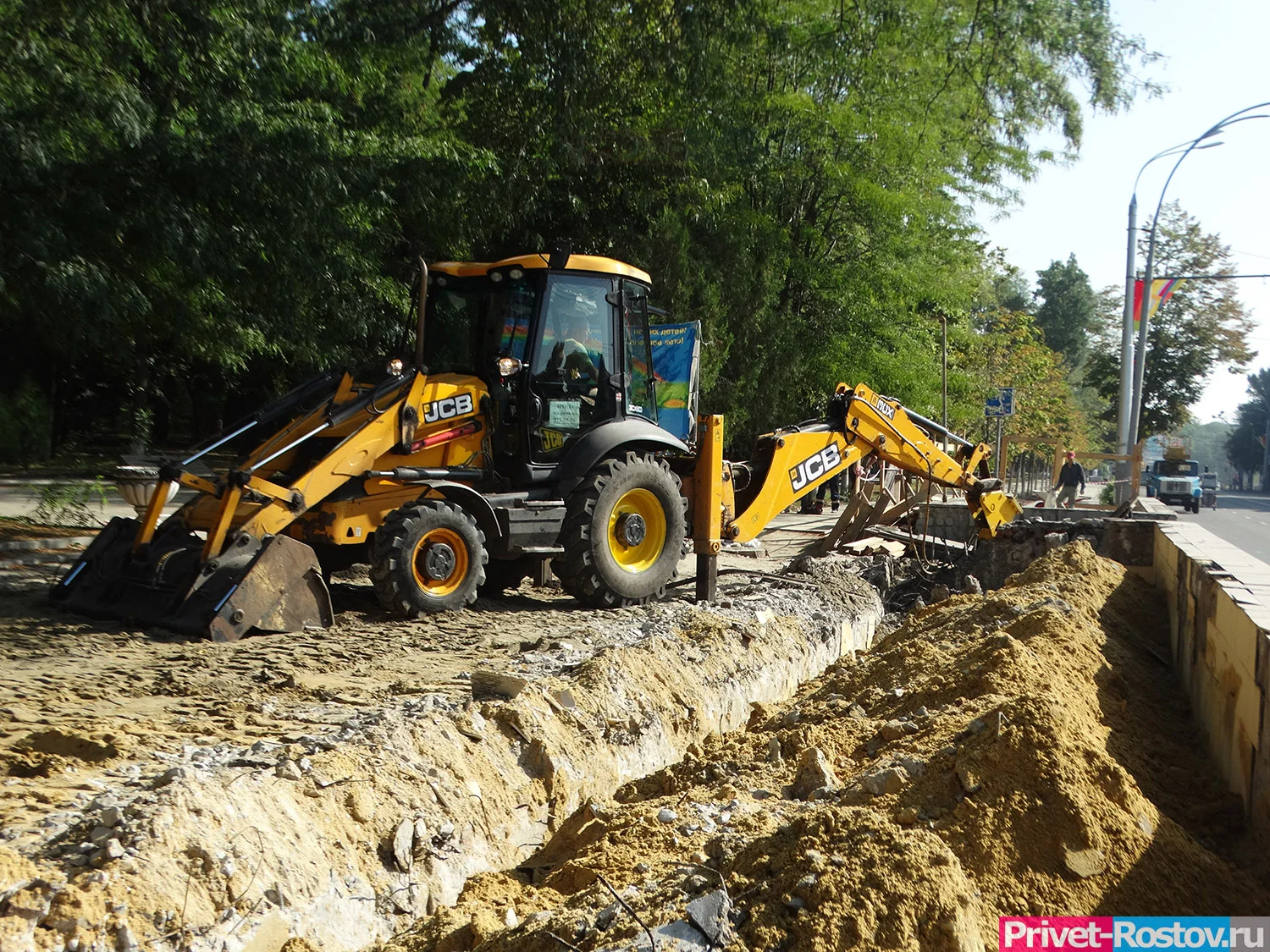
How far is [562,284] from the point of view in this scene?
9.13 meters

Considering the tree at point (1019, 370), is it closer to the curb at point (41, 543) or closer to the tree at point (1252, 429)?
the curb at point (41, 543)

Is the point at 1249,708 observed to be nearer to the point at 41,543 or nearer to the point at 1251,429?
the point at 41,543

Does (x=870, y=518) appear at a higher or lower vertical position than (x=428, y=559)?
higher

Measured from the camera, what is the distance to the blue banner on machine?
11.6 metres

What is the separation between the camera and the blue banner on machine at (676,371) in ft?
38.0

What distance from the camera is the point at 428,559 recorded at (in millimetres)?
A: 8242

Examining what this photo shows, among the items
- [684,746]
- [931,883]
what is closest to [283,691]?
[684,746]

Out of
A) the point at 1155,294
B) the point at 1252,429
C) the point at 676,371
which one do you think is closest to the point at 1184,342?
the point at 1155,294

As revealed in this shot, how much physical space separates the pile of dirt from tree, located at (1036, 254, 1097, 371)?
73.7m

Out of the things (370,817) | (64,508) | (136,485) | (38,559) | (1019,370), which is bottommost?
(370,817)

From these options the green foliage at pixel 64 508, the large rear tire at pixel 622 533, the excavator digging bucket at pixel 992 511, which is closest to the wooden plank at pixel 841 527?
the excavator digging bucket at pixel 992 511

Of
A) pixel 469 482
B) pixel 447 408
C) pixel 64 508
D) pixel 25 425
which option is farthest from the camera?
pixel 25 425

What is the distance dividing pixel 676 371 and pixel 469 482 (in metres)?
5.71

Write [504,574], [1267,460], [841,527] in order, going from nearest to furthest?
[504,574] → [841,527] → [1267,460]
